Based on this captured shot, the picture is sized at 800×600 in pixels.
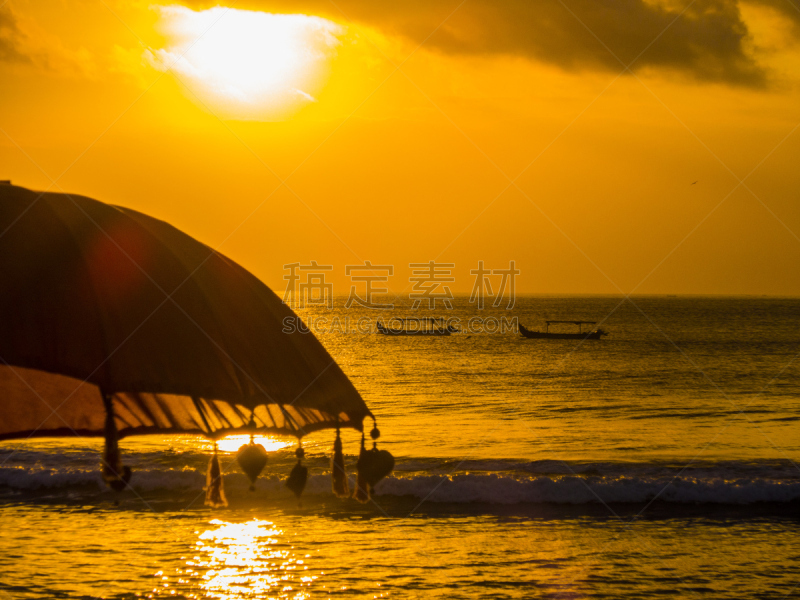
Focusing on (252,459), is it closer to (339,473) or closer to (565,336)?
(339,473)

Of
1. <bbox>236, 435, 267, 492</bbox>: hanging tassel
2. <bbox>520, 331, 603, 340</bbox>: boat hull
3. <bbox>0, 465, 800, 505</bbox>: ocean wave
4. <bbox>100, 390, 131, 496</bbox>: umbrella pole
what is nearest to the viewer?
<bbox>100, 390, 131, 496</bbox>: umbrella pole

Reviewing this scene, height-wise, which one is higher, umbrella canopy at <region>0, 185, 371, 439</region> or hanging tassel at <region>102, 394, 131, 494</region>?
umbrella canopy at <region>0, 185, 371, 439</region>

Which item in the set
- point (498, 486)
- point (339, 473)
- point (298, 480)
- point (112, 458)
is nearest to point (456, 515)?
point (498, 486)

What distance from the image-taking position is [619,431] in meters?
33.1

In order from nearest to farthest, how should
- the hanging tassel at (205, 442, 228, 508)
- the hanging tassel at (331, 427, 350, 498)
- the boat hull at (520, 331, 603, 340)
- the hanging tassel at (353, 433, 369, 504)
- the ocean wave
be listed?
the hanging tassel at (205, 442, 228, 508)
the hanging tassel at (353, 433, 369, 504)
the hanging tassel at (331, 427, 350, 498)
the ocean wave
the boat hull at (520, 331, 603, 340)

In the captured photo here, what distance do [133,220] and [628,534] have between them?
17.6 metres

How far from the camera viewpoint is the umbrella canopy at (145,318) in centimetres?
216

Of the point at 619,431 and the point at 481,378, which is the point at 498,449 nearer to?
the point at 619,431

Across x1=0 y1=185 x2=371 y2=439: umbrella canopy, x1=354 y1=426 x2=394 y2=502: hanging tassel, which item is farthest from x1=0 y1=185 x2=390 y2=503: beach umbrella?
x1=354 y1=426 x2=394 y2=502: hanging tassel

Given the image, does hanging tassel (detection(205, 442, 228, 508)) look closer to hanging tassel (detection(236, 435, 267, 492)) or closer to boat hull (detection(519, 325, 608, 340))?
hanging tassel (detection(236, 435, 267, 492))

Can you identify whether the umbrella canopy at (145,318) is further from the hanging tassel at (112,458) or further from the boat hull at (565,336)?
the boat hull at (565,336)

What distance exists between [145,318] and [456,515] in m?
18.2

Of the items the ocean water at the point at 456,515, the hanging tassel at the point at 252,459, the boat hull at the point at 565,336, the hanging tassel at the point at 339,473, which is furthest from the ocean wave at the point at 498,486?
the boat hull at the point at 565,336

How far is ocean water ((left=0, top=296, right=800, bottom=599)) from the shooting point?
1409 cm
